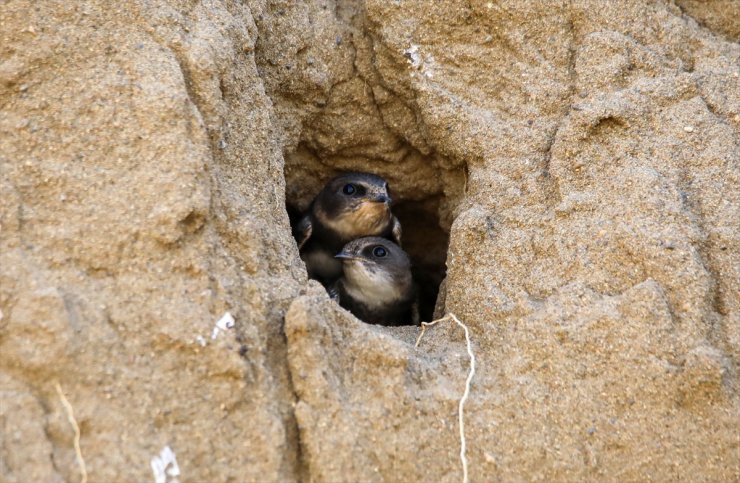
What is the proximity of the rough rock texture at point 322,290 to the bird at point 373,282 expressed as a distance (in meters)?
0.80

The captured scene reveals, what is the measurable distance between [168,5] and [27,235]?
1.12 metres

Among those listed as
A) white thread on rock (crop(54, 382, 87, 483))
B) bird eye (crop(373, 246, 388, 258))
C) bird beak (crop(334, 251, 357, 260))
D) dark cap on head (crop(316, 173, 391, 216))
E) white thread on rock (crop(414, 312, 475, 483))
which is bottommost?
bird beak (crop(334, 251, 357, 260))

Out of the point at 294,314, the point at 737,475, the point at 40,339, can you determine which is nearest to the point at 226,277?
the point at 294,314

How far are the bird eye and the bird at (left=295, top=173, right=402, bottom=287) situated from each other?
0.23 m

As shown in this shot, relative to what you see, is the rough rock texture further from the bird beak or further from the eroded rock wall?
the bird beak

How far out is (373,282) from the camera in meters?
4.70

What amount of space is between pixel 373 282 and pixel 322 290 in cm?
152

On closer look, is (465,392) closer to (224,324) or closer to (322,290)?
(322,290)

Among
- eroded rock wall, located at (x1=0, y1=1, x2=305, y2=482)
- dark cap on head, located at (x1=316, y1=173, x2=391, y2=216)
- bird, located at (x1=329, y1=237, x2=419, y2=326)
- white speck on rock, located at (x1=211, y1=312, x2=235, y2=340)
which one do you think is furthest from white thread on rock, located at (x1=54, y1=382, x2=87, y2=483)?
dark cap on head, located at (x1=316, y1=173, x2=391, y2=216)

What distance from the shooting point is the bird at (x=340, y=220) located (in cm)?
470

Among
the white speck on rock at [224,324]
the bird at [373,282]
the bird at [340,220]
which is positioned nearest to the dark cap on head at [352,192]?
the bird at [340,220]

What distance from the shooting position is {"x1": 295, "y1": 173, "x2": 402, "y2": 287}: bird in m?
4.70

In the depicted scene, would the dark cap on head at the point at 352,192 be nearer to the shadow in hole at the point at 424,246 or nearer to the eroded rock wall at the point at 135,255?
the shadow in hole at the point at 424,246

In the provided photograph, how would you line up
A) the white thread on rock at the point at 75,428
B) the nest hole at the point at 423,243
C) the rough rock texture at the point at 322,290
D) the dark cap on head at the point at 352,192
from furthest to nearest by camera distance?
the nest hole at the point at 423,243, the dark cap on head at the point at 352,192, the rough rock texture at the point at 322,290, the white thread on rock at the point at 75,428
